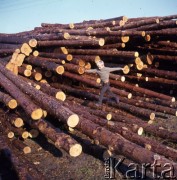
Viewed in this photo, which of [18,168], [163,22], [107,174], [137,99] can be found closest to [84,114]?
[107,174]

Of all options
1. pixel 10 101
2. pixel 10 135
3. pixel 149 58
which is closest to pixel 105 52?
pixel 149 58

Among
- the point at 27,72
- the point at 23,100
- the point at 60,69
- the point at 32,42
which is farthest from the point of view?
the point at 32,42

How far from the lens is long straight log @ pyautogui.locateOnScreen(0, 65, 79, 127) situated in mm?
5113

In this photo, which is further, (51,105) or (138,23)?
(138,23)

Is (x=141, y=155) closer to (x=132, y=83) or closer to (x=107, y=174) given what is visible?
(x=107, y=174)

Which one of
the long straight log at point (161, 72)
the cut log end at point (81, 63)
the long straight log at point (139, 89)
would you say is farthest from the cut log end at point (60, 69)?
the long straight log at point (161, 72)

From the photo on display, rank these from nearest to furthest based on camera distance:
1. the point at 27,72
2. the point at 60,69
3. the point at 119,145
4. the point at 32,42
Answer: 1. the point at 119,145
2. the point at 60,69
3. the point at 27,72
4. the point at 32,42

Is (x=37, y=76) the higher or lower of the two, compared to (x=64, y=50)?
lower

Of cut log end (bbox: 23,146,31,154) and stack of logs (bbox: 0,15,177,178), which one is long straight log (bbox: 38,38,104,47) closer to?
stack of logs (bbox: 0,15,177,178)

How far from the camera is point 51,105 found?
5660mm

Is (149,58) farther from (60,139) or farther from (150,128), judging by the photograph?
(60,139)

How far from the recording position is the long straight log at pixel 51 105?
5113 mm

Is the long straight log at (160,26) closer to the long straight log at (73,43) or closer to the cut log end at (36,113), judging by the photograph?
the long straight log at (73,43)

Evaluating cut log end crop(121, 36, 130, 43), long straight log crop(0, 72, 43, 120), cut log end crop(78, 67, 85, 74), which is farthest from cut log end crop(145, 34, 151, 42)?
long straight log crop(0, 72, 43, 120)
